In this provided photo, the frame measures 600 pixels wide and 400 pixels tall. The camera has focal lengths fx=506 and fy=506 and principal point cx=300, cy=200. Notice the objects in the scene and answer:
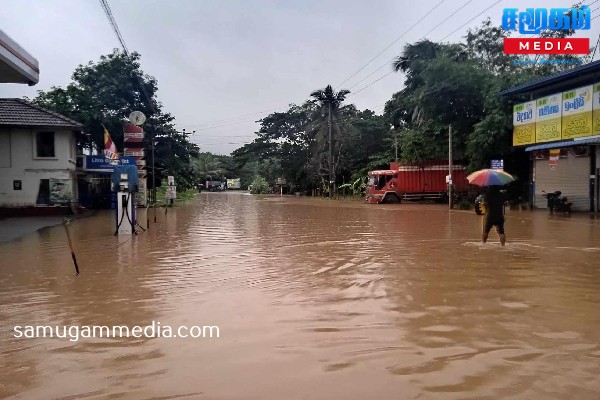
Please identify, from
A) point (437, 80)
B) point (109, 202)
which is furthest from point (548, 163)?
point (109, 202)

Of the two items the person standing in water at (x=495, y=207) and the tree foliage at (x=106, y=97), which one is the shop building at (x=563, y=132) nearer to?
the person standing in water at (x=495, y=207)

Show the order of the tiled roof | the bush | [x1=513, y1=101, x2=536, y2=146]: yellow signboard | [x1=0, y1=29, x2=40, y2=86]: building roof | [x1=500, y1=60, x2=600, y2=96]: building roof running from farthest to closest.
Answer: the bush, the tiled roof, [x1=513, y1=101, x2=536, y2=146]: yellow signboard, [x1=500, y1=60, x2=600, y2=96]: building roof, [x1=0, y1=29, x2=40, y2=86]: building roof

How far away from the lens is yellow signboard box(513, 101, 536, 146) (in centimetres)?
2500

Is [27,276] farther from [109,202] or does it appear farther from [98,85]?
[98,85]

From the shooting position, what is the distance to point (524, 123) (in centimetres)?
2569

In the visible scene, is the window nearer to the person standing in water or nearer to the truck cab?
the truck cab

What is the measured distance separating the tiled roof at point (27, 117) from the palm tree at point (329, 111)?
28.3 metres

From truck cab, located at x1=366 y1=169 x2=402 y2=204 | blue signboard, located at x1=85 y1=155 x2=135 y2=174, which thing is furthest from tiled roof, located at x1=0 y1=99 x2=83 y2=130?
truck cab, located at x1=366 y1=169 x2=402 y2=204

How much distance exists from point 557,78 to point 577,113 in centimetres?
201

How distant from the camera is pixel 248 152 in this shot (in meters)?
66.8

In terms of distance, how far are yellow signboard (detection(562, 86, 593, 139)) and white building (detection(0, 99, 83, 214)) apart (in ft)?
77.7

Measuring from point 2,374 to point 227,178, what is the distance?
104192 millimetres

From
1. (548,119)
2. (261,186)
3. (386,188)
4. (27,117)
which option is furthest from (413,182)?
(261,186)

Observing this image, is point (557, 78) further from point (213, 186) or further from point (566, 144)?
point (213, 186)
